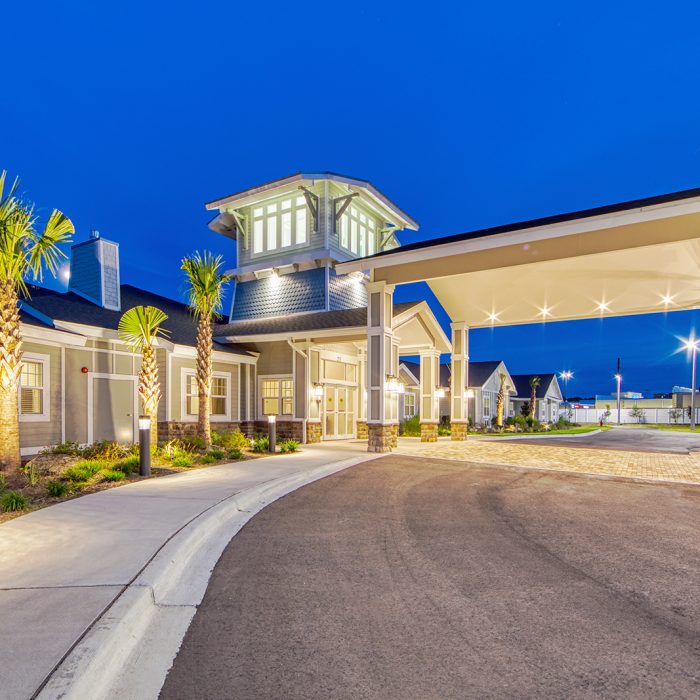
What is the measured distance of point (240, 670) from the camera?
10.1 feet

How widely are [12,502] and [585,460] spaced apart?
1421 centimetres

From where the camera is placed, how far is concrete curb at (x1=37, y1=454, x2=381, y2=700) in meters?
2.83

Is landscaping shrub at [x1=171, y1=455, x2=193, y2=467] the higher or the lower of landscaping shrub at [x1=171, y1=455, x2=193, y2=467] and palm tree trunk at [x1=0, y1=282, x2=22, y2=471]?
the lower

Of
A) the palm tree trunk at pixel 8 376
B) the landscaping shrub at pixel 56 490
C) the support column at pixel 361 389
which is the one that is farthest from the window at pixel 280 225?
the landscaping shrub at pixel 56 490

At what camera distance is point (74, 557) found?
4973 millimetres

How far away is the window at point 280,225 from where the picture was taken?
71.3ft

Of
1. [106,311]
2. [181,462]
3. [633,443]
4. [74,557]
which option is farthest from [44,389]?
[633,443]

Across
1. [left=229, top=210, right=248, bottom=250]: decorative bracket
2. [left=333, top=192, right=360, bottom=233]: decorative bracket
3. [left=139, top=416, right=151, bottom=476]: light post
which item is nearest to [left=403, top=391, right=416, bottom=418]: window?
[left=333, top=192, right=360, bottom=233]: decorative bracket

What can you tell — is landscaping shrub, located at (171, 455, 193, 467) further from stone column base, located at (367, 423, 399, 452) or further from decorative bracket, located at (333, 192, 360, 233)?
decorative bracket, located at (333, 192, 360, 233)

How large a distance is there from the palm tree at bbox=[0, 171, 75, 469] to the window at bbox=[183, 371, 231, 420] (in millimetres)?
8559

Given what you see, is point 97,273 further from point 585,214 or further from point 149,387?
point 585,214

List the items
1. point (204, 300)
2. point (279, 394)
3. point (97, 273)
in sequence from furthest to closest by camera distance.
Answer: point (279, 394) → point (97, 273) → point (204, 300)

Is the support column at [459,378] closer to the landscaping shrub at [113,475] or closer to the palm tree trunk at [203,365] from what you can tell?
the palm tree trunk at [203,365]

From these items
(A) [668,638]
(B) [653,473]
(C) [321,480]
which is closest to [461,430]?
(B) [653,473]
